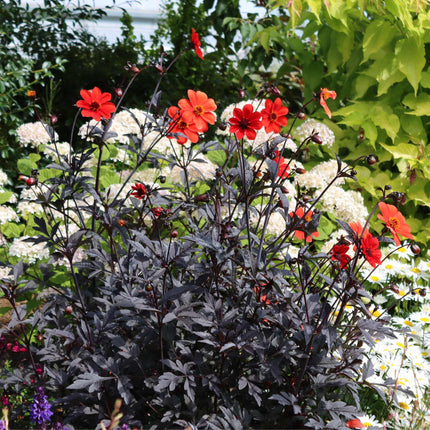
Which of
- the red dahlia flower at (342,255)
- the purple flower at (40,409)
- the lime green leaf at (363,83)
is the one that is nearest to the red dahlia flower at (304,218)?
the red dahlia flower at (342,255)

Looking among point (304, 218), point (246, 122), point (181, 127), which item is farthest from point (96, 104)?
point (304, 218)

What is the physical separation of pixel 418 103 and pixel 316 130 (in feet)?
2.23

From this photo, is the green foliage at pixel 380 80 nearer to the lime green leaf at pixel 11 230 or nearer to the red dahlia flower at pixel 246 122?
the red dahlia flower at pixel 246 122

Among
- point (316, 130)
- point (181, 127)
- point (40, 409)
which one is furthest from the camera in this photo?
point (316, 130)

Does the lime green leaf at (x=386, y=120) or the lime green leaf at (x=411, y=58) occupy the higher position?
the lime green leaf at (x=411, y=58)

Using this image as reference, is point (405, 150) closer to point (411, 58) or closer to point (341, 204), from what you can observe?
point (411, 58)

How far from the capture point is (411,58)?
9.08ft

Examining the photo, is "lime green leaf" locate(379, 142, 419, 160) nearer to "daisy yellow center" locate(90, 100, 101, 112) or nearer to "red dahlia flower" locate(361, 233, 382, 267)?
"red dahlia flower" locate(361, 233, 382, 267)

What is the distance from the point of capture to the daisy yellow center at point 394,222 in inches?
53.6

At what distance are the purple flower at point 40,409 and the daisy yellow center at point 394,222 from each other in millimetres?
1010

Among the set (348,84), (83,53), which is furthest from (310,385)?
(83,53)

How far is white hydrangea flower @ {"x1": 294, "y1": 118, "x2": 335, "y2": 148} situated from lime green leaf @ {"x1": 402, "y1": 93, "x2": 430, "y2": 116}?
51 cm

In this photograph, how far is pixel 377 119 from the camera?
2896 millimetres

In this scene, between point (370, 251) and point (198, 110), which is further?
point (198, 110)
